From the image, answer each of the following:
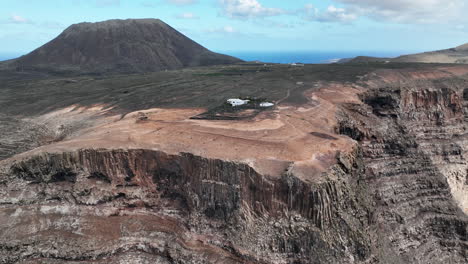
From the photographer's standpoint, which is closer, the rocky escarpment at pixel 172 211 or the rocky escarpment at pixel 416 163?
the rocky escarpment at pixel 172 211

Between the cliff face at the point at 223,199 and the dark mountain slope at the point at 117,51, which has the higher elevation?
the dark mountain slope at the point at 117,51

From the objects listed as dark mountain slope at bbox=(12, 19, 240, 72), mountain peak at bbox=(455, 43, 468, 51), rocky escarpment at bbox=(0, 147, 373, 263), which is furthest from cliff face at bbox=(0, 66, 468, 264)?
mountain peak at bbox=(455, 43, 468, 51)

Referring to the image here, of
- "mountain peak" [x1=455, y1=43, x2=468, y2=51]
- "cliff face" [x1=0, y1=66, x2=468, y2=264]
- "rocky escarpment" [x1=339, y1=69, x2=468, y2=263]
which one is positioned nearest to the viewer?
"cliff face" [x1=0, y1=66, x2=468, y2=264]

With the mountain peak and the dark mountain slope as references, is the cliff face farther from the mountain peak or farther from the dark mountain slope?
the mountain peak

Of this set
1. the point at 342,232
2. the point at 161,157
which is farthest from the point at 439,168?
the point at 161,157

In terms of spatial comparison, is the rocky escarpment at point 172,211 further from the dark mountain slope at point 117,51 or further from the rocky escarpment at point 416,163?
the dark mountain slope at point 117,51

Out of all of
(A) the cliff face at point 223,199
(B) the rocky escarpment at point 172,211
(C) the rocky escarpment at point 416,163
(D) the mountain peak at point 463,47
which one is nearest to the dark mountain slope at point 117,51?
(D) the mountain peak at point 463,47

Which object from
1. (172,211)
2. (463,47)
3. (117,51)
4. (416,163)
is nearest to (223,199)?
(172,211)
